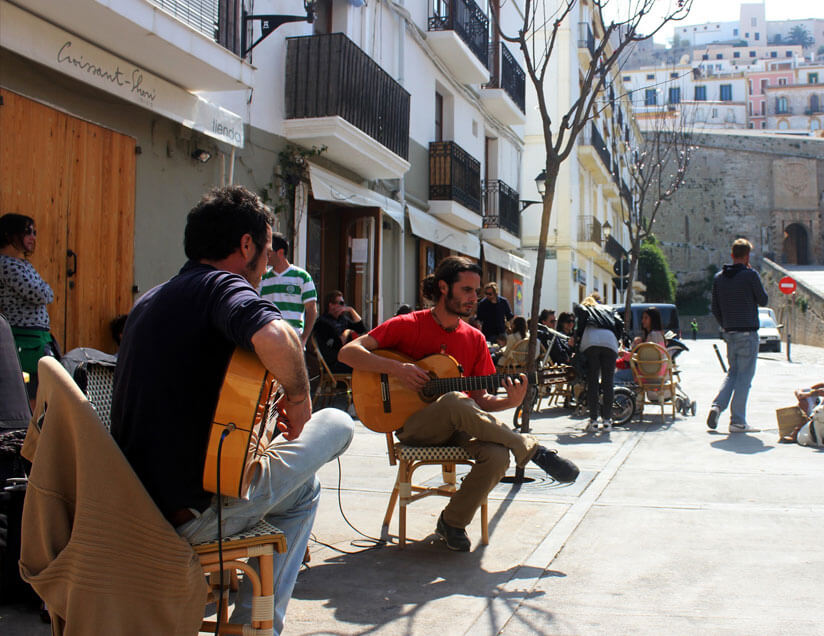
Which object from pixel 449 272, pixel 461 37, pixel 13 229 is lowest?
pixel 449 272

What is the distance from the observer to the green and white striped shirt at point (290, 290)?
236 inches

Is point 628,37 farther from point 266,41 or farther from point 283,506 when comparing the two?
point 283,506

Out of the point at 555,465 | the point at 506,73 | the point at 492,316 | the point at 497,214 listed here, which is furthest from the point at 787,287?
the point at 555,465

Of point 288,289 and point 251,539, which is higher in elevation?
point 288,289

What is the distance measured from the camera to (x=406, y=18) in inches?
609

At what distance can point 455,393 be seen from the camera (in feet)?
14.1

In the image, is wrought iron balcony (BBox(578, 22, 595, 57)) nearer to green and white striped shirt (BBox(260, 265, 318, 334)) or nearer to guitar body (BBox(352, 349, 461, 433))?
green and white striped shirt (BBox(260, 265, 318, 334))

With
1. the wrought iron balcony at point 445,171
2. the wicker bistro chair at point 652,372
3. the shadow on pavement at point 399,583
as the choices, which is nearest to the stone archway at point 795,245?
the wrought iron balcony at point 445,171

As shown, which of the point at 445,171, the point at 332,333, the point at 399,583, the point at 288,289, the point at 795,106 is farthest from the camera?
the point at 795,106

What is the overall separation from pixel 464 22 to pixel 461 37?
809 mm

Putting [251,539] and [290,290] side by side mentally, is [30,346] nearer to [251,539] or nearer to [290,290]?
[290,290]

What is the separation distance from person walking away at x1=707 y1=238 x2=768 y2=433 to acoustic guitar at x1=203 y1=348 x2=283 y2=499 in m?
7.65

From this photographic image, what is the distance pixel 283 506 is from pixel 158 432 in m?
0.58

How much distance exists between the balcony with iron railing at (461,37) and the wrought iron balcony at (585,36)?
12.0 metres
